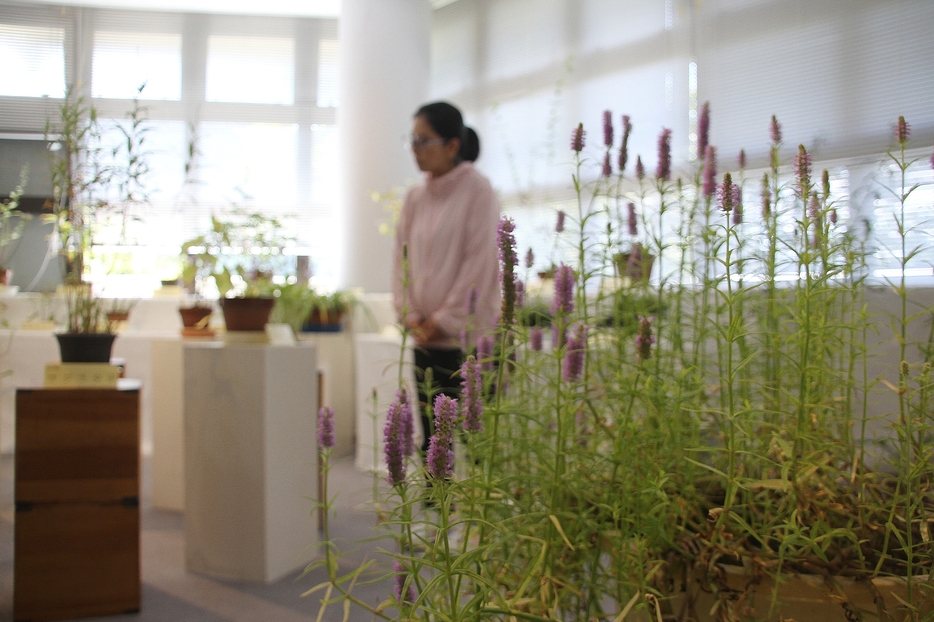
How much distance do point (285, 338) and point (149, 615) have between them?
986 mm

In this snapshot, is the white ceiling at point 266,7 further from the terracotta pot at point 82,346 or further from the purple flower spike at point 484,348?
the purple flower spike at point 484,348

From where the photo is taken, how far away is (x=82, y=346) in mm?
1942

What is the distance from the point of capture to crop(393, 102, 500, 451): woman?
7.72 feet

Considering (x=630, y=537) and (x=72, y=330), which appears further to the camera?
(x=72, y=330)

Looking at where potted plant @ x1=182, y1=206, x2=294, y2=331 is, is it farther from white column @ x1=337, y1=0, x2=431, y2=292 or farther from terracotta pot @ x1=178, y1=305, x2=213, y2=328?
white column @ x1=337, y1=0, x2=431, y2=292

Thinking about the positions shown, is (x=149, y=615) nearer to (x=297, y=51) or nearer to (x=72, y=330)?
(x=72, y=330)

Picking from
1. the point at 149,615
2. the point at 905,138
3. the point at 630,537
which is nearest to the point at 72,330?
the point at 149,615

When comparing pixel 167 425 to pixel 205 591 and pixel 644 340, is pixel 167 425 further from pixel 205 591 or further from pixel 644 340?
pixel 644 340

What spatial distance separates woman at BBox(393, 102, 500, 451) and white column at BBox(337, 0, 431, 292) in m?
3.20

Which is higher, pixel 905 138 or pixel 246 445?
pixel 905 138

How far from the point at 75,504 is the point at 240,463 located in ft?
1.54

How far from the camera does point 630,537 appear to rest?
102 cm

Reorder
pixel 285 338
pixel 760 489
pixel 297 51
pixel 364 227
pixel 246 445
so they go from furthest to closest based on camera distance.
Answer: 1. pixel 297 51
2. pixel 364 227
3. pixel 285 338
4. pixel 246 445
5. pixel 760 489

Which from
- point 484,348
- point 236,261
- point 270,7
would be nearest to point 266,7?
point 270,7
